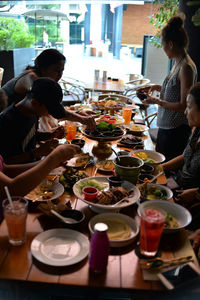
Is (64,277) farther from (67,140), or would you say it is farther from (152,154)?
(67,140)

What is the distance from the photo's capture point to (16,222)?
115 centimetres

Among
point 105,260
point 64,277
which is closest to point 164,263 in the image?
point 105,260

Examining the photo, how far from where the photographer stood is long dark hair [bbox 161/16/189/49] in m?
2.63

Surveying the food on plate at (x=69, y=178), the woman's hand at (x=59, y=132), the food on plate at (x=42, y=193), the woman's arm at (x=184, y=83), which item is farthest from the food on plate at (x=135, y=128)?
the food on plate at (x=42, y=193)

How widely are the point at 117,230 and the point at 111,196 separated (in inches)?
8.6

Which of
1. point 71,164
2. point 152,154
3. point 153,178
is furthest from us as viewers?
point 152,154

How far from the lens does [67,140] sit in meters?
2.49

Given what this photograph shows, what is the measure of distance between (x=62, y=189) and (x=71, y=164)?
0.45 m

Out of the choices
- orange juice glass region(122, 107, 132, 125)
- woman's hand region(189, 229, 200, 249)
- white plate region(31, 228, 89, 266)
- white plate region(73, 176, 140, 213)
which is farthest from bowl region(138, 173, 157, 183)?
orange juice glass region(122, 107, 132, 125)

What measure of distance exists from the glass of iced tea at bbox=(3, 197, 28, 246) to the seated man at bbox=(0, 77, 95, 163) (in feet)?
2.70

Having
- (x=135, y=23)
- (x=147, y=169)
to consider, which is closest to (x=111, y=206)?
(x=147, y=169)

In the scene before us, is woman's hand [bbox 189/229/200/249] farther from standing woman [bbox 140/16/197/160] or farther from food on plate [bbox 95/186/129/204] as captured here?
standing woman [bbox 140/16/197/160]

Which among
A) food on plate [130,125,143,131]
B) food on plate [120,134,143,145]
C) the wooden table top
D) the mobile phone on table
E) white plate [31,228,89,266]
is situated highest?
the wooden table top

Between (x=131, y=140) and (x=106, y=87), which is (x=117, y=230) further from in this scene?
(x=106, y=87)
